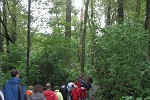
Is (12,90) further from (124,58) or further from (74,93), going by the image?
(74,93)

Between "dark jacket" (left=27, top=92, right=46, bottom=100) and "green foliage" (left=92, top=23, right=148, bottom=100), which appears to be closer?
"dark jacket" (left=27, top=92, right=46, bottom=100)

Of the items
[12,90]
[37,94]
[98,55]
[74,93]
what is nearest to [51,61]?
[74,93]

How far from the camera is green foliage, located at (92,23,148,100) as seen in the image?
12266mm

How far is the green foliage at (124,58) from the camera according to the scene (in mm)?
12266

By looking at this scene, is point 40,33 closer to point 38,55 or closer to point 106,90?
point 38,55

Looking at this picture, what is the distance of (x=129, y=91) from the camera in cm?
1252

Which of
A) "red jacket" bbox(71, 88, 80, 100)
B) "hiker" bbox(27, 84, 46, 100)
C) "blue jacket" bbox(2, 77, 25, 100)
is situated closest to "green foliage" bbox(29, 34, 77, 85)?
"red jacket" bbox(71, 88, 80, 100)

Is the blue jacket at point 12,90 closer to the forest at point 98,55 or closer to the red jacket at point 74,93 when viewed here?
the forest at point 98,55

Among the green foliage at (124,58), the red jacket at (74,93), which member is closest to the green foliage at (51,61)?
the red jacket at (74,93)

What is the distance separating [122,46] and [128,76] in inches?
49.3

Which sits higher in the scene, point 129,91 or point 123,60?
point 123,60

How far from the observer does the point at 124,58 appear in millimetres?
12484

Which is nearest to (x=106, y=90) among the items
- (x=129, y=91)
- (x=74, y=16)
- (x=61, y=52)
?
(x=129, y=91)

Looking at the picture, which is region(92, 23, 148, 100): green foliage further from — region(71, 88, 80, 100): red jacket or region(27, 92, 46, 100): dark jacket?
region(27, 92, 46, 100): dark jacket
